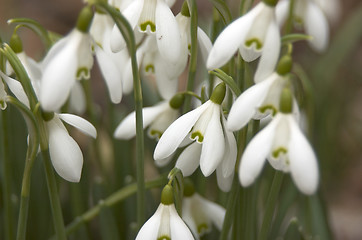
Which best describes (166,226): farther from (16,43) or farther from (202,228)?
(16,43)

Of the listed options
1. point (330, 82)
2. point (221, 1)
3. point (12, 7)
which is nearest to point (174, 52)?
point (221, 1)

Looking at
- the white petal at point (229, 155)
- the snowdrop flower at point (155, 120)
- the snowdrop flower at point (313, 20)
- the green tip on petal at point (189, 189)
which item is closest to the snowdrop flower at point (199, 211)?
the green tip on petal at point (189, 189)

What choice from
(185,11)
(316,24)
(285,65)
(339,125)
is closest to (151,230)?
(285,65)

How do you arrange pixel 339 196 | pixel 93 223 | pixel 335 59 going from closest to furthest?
1. pixel 93 223
2. pixel 335 59
3. pixel 339 196

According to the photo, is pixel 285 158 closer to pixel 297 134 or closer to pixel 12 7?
pixel 297 134

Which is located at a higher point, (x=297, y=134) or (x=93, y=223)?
(x=297, y=134)

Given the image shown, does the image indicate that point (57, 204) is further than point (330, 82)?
No
